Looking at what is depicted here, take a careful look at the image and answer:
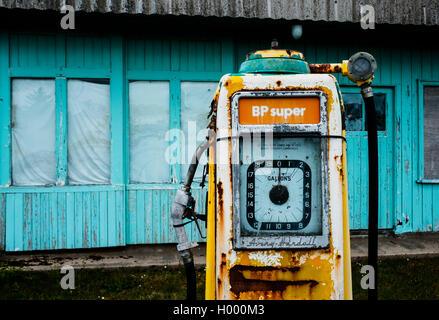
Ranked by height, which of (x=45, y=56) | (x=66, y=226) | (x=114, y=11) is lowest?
(x=66, y=226)

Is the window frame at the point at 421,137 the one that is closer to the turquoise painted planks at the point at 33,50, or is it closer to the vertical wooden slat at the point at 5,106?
the turquoise painted planks at the point at 33,50

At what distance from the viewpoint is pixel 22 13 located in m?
5.15

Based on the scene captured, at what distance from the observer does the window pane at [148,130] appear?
5.71 m

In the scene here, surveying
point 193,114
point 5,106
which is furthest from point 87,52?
point 193,114

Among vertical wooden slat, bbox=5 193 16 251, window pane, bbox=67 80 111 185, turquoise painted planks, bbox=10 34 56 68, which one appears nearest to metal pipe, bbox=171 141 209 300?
window pane, bbox=67 80 111 185

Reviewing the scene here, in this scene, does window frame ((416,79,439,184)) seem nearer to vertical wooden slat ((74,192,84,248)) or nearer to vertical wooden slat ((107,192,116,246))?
vertical wooden slat ((107,192,116,246))

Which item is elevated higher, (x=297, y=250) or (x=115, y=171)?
(x=115, y=171)

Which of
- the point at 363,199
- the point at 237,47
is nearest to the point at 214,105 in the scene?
the point at 237,47

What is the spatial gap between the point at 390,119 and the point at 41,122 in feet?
18.1

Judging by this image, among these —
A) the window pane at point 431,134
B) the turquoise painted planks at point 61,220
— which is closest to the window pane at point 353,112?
the window pane at point 431,134

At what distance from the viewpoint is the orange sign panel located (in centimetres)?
209

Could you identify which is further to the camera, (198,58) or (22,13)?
(198,58)

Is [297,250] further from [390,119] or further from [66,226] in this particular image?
[390,119]

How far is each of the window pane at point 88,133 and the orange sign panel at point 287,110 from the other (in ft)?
13.0
